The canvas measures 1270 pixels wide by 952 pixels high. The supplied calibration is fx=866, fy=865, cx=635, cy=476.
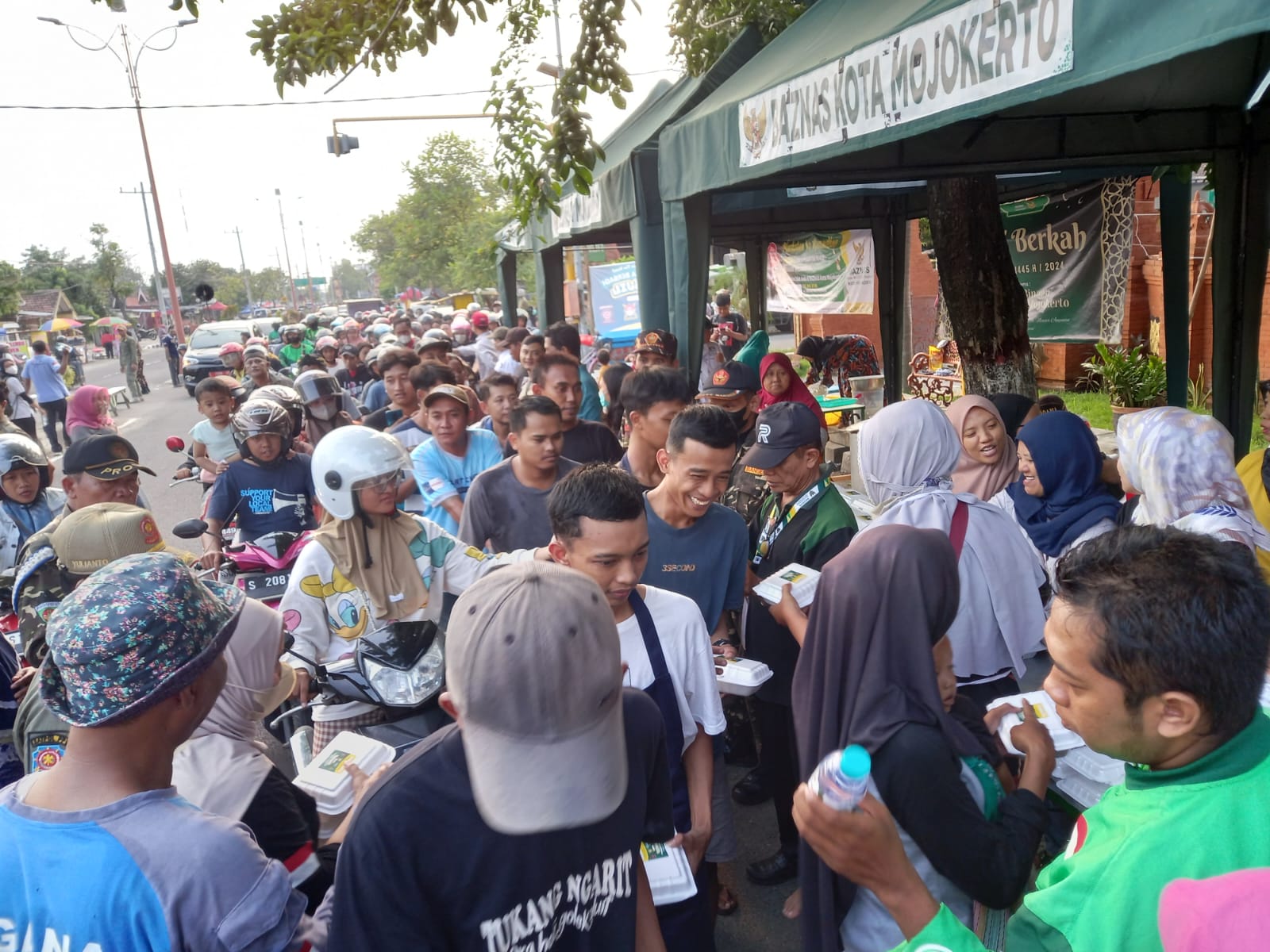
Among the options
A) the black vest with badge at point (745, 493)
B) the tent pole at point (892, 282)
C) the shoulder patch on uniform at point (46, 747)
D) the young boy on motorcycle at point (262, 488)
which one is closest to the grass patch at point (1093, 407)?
the tent pole at point (892, 282)

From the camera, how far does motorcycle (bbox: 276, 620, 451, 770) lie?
8.33 ft

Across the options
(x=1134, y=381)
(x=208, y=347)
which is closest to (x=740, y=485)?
(x=1134, y=381)

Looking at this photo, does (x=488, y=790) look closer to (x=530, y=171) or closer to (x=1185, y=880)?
(x=1185, y=880)

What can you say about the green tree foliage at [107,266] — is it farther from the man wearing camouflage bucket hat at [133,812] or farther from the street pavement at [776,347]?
the man wearing camouflage bucket hat at [133,812]

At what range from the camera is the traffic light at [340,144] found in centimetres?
1880

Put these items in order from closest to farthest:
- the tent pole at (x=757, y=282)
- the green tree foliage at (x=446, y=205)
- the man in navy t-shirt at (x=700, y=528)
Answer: the man in navy t-shirt at (x=700, y=528), the tent pole at (x=757, y=282), the green tree foliage at (x=446, y=205)

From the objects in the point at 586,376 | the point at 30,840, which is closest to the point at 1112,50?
the point at 30,840

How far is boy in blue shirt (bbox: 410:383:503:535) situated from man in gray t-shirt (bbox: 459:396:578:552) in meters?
0.81

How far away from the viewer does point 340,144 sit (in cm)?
1889

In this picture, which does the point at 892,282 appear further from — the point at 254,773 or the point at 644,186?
the point at 254,773

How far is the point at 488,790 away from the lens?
122 centimetres

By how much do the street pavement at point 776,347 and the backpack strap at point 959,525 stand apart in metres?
1.60

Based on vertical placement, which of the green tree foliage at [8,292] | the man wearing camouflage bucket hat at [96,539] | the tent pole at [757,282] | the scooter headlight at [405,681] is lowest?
the scooter headlight at [405,681]

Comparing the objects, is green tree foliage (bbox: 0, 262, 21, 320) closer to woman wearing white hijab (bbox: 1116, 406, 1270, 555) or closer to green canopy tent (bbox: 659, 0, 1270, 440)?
green canopy tent (bbox: 659, 0, 1270, 440)
